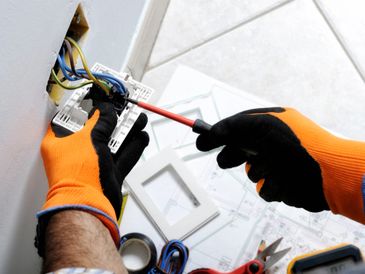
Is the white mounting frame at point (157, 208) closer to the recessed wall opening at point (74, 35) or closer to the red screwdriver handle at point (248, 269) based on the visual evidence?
the red screwdriver handle at point (248, 269)

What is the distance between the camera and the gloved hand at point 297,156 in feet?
1.85

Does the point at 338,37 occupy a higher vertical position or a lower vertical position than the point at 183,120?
higher

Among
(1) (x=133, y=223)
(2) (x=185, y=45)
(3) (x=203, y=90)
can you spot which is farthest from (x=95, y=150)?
(2) (x=185, y=45)

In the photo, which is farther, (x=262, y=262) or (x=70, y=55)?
(x=262, y=262)

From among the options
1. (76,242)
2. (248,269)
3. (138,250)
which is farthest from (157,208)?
(76,242)

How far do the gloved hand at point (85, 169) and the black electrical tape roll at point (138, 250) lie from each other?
20 centimetres

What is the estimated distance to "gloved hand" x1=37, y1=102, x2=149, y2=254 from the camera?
519mm

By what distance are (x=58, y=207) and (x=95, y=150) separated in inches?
3.8

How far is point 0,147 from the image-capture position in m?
0.45

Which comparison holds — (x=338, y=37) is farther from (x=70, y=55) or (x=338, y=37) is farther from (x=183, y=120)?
(x=70, y=55)

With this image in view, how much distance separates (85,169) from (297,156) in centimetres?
32

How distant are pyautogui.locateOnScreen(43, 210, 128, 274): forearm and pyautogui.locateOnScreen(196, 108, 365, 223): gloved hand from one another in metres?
0.21

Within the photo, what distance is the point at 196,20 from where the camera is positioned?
104 cm

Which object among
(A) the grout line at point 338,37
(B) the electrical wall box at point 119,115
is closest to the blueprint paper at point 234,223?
(B) the electrical wall box at point 119,115
